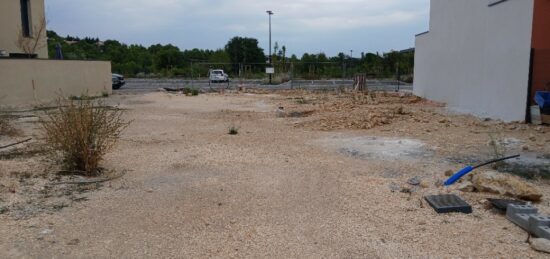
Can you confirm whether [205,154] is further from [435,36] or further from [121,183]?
[435,36]

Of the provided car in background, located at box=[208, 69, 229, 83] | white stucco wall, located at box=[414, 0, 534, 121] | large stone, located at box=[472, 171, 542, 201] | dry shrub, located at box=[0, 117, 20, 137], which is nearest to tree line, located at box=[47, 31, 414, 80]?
car in background, located at box=[208, 69, 229, 83]

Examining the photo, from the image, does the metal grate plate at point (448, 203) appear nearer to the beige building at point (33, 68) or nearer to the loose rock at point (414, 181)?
the loose rock at point (414, 181)

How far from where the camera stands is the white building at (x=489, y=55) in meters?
12.8

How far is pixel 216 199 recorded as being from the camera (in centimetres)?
593

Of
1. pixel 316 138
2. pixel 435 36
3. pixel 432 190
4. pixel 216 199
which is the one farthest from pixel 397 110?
pixel 216 199

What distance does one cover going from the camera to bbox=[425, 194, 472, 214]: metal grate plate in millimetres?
5332

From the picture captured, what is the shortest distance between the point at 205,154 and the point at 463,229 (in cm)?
526

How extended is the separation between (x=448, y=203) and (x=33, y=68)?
72.3ft

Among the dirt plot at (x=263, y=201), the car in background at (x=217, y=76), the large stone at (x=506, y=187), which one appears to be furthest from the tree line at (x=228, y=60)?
the large stone at (x=506, y=187)

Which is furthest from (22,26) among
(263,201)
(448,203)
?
(448,203)

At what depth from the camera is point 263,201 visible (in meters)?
5.86

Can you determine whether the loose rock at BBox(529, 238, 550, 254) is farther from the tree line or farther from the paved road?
the tree line

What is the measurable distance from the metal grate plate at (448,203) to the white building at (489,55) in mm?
8786

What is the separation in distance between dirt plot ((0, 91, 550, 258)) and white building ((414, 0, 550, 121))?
8.30 feet
